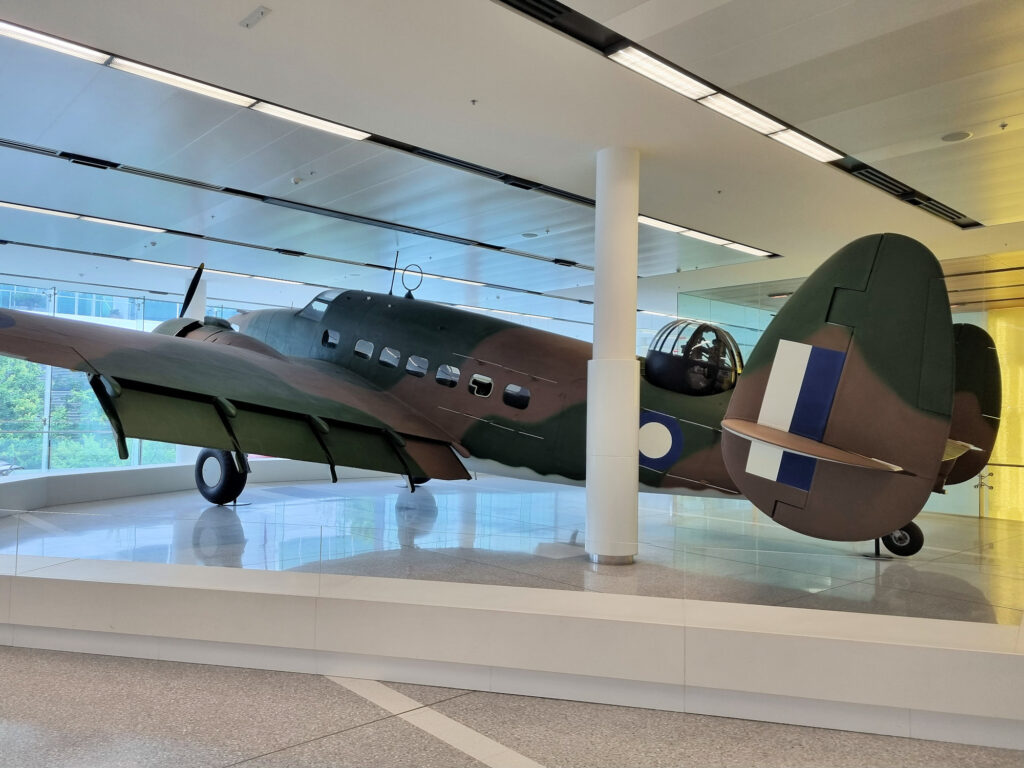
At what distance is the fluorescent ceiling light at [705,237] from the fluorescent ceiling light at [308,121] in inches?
231

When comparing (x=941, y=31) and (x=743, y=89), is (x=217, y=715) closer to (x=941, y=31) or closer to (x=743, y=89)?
(x=743, y=89)

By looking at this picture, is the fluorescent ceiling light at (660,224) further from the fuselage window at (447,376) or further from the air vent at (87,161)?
the air vent at (87,161)

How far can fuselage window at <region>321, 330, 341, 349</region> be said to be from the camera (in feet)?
38.1

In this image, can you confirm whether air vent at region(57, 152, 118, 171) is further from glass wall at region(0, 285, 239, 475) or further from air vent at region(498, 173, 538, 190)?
glass wall at region(0, 285, 239, 475)

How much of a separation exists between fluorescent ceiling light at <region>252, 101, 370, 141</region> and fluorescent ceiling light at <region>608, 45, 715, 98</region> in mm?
3344

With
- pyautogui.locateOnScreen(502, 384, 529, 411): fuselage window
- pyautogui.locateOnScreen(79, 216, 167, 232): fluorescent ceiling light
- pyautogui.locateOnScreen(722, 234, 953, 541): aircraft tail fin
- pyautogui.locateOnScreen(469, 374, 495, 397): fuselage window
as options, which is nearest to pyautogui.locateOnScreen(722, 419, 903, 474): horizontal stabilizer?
pyautogui.locateOnScreen(722, 234, 953, 541): aircraft tail fin

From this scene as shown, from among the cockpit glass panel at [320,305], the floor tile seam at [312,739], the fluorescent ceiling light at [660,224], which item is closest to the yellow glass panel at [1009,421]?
the fluorescent ceiling light at [660,224]

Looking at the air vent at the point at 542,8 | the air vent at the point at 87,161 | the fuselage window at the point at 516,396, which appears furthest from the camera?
the fuselage window at the point at 516,396

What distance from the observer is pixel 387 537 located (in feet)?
18.0

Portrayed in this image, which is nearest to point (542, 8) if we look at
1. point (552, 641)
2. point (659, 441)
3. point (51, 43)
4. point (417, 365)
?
point (51, 43)

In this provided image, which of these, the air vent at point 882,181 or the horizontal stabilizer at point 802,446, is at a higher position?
the air vent at point 882,181

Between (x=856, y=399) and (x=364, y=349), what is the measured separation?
780 cm

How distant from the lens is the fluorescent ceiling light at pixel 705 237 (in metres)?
12.0

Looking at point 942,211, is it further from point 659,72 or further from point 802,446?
point 802,446
